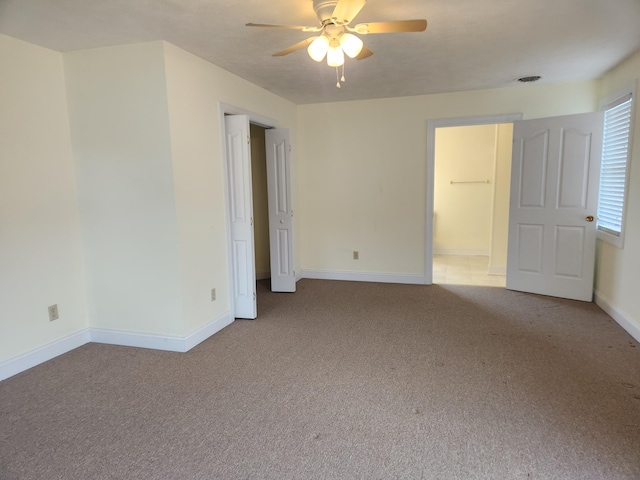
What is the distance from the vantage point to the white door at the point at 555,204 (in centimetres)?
400

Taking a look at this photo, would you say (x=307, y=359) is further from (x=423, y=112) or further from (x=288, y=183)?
(x=423, y=112)

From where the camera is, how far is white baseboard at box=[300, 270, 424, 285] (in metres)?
5.07

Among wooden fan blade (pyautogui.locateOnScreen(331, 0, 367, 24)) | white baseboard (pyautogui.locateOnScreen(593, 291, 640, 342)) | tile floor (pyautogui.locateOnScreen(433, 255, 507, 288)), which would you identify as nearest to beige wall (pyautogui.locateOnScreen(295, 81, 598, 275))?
tile floor (pyautogui.locateOnScreen(433, 255, 507, 288))

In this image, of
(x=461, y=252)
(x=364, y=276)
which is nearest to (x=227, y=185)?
(x=364, y=276)

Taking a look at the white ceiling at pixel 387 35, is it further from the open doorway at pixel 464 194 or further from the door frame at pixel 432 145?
the open doorway at pixel 464 194

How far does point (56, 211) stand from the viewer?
9.93ft

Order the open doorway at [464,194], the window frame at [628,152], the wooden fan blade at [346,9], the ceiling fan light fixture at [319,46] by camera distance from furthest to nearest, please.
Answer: the open doorway at [464,194] → the window frame at [628,152] → the ceiling fan light fixture at [319,46] → the wooden fan blade at [346,9]

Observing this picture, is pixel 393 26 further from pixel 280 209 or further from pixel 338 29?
pixel 280 209

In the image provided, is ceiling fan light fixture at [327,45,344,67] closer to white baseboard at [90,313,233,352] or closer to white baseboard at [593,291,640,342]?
white baseboard at [90,313,233,352]

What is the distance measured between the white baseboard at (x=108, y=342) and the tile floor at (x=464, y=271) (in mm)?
3260

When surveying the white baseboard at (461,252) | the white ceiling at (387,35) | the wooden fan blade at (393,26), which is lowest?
the white baseboard at (461,252)

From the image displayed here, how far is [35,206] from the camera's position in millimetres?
2861

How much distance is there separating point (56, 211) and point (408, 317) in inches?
127

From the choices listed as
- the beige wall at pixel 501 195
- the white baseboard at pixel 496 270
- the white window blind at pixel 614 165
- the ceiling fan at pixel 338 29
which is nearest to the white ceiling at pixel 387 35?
the ceiling fan at pixel 338 29
